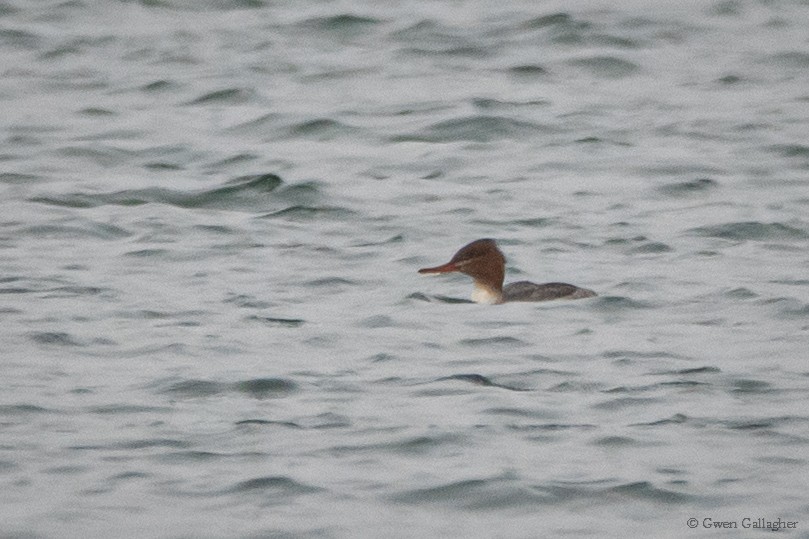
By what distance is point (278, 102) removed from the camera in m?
16.4

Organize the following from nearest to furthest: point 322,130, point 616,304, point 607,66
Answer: point 616,304 < point 322,130 < point 607,66

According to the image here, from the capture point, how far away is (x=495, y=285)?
11.0 metres

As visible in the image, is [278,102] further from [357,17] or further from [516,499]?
[516,499]

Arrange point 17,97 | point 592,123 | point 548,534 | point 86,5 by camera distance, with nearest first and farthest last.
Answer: point 548,534
point 592,123
point 17,97
point 86,5

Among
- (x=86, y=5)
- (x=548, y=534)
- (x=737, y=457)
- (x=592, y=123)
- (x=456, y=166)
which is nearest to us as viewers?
(x=548, y=534)

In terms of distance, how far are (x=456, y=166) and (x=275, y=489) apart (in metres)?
7.25

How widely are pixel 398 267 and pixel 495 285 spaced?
3.47 ft

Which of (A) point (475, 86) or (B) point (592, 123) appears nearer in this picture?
(B) point (592, 123)

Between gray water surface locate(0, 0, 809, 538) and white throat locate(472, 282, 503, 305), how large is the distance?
14 cm

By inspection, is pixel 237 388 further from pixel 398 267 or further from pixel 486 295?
pixel 398 267

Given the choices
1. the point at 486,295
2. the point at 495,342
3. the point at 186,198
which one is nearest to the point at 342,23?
the point at 186,198

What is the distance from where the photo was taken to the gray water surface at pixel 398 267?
25.1 ft

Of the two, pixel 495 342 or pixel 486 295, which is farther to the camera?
pixel 486 295

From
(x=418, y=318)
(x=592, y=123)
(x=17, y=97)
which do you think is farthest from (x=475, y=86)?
(x=418, y=318)
